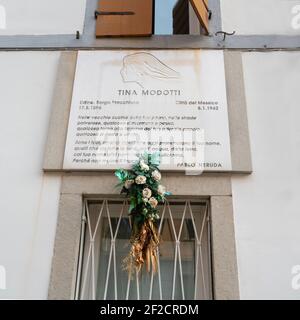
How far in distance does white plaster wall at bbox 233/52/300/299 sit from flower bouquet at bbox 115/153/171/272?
0.75m

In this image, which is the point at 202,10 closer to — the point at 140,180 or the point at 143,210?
the point at 140,180

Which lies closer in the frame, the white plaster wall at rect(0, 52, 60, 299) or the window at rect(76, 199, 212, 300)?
the white plaster wall at rect(0, 52, 60, 299)

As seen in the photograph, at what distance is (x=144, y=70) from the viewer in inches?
169

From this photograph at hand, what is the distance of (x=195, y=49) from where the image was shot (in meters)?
4.39

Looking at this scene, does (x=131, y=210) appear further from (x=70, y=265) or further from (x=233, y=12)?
(x=233, y=12)

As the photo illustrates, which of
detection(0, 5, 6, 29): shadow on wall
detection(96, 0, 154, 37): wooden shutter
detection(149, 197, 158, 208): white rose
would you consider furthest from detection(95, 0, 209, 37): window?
detection(149, 197, 158, 208): white rose

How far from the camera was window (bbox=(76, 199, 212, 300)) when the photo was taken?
3.64 meters

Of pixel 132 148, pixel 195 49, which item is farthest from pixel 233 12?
pixel 132 148

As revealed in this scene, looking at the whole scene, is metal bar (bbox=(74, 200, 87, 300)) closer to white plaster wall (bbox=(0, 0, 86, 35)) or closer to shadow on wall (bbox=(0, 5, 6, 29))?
white plaster wall (bbox=(0, 0, 86, 35))

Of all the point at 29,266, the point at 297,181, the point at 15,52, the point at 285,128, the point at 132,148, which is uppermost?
the point at 15,52

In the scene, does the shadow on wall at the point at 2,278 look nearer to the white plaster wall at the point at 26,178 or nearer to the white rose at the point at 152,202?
the white plaster wall at the point at 26,178

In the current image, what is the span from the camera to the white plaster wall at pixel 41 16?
4.60m

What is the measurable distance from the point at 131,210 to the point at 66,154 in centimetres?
90
